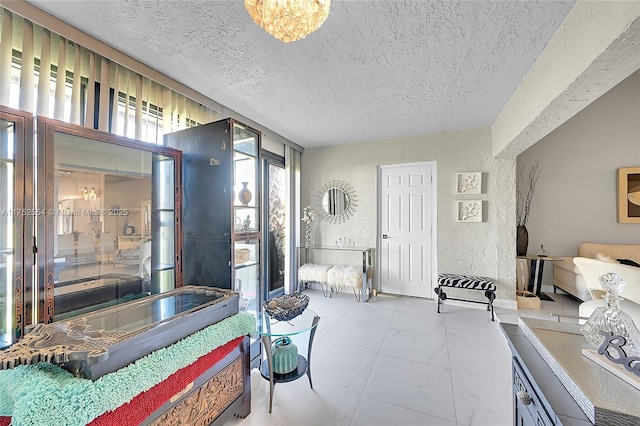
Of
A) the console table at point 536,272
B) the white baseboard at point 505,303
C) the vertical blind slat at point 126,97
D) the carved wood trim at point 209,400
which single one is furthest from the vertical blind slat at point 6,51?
the console table at point 536,272

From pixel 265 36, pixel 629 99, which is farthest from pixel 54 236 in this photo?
pixel 629 99

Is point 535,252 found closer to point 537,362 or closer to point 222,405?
point 537,362

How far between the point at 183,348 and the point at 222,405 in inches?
20.3

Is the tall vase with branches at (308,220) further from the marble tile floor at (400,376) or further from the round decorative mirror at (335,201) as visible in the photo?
the marble tile floor at (400,376)

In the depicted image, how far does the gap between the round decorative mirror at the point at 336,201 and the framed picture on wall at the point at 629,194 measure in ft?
12.5

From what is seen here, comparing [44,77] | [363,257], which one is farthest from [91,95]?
[363,257]

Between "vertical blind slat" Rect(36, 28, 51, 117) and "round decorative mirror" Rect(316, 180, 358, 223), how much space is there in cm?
343

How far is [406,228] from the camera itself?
13.3 ft

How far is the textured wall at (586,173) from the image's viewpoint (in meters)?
3.71

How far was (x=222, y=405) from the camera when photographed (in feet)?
4.61

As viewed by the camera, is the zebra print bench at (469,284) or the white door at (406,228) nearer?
the zebra print bench at (469,284)

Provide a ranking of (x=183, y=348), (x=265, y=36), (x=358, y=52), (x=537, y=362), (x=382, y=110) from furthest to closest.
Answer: (x=382, y=110), (x=358, y=52), (x=265, y=36), (x=183, y=348), (x=537, y=362)

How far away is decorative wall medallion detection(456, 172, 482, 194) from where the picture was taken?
3.59 metres

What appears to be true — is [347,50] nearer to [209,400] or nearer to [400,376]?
[209,400]
